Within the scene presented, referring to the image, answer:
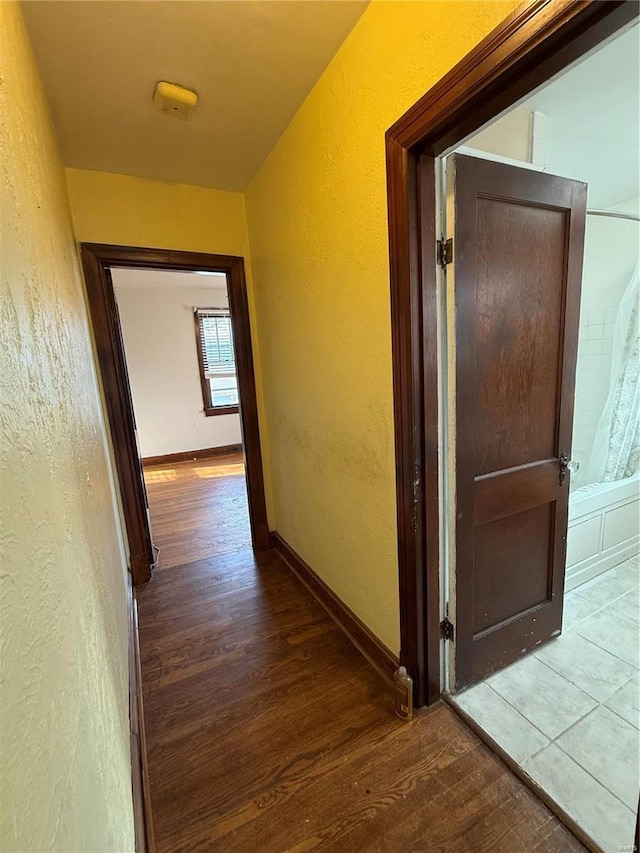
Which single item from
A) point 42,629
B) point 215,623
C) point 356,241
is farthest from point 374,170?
point 215,623

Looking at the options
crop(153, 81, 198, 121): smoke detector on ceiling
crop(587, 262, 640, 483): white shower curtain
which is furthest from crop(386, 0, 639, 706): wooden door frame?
crop(587, 262, 640, 483): white shower curtain

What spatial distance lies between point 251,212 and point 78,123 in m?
0.96

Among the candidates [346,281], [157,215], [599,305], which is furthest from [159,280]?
[599,305]

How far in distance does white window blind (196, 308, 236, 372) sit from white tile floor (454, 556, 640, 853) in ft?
16.5

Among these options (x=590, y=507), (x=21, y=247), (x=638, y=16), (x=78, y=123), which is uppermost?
(x=78, y=123)

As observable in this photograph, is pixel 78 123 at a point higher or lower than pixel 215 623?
higher

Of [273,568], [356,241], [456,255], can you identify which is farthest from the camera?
[273,568]

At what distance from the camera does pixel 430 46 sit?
40.3 inches

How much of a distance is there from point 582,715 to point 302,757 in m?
1.08

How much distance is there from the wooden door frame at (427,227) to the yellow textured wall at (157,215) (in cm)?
155

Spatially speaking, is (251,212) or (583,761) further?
(251,212)

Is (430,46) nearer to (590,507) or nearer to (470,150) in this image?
(470,150)

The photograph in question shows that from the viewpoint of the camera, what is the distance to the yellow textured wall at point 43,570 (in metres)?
0.41

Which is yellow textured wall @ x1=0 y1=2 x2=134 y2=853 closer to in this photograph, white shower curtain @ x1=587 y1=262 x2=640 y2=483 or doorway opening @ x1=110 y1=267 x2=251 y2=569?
white shower curtain @ x1=587 y1=262 x2=640 y2=483
